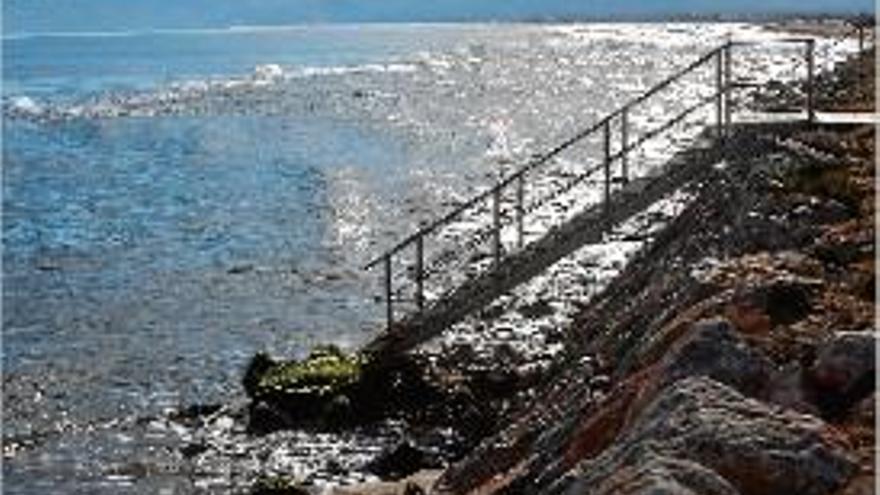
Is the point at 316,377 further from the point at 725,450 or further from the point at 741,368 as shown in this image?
the point at 725,450

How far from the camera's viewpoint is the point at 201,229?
5162cm

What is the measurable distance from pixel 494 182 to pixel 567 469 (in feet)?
153

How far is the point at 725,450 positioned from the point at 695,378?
1193 millimetres

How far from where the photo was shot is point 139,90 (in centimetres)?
13375

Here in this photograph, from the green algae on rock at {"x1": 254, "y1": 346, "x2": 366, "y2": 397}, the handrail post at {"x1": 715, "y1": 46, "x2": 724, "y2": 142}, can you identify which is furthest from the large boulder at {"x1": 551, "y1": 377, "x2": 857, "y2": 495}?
the green algae on rock at {"x1": 254, "y1": 346, "x2": 366, "y2": 397}

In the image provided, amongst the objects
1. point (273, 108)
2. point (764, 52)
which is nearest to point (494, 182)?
point (273, 108)

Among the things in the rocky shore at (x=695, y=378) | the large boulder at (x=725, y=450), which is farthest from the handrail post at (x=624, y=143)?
the large boulder at (x=725, y=450)

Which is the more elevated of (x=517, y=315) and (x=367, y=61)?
(x=517, y=315)

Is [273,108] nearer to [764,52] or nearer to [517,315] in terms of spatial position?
[764,52]

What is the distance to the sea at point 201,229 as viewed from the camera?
28312 mm

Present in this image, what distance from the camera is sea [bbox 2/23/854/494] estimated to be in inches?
1115

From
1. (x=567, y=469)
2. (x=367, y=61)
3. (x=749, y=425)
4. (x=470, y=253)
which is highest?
(x=749, y=425)

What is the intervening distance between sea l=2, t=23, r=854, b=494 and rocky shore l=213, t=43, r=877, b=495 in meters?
1.68

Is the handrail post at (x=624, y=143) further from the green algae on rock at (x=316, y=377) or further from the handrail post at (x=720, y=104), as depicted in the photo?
the green algae on rock at (x=316, y=377)
